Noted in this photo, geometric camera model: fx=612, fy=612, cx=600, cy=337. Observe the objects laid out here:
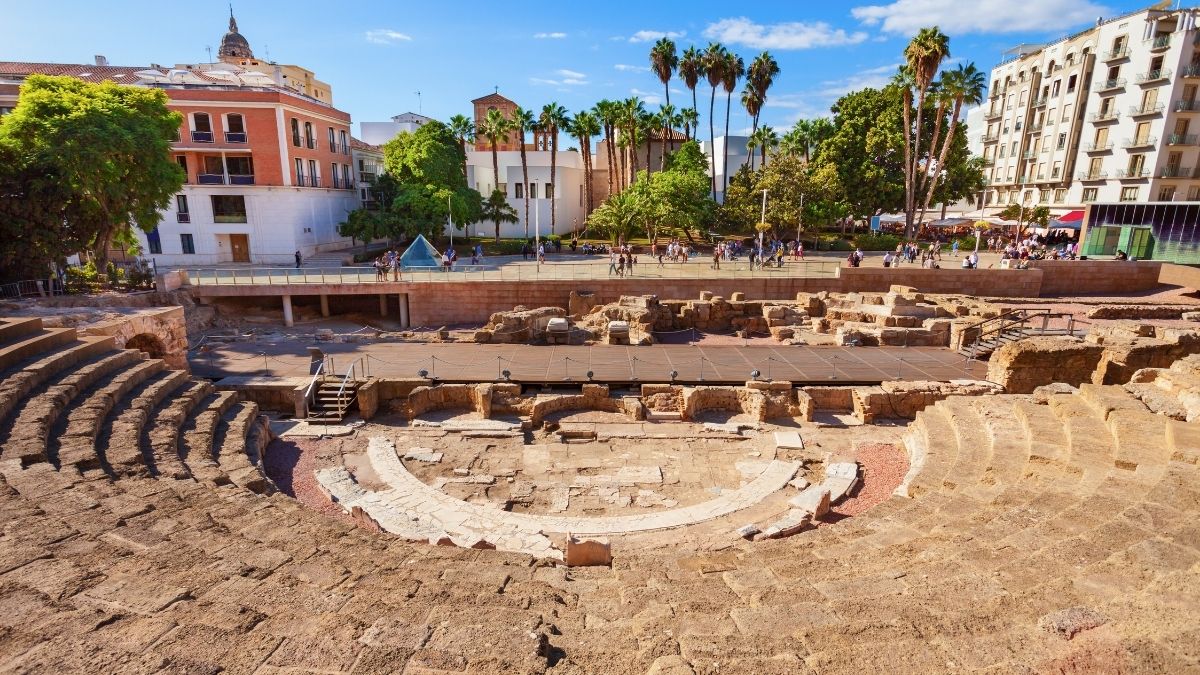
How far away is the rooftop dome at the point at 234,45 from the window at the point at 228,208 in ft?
159

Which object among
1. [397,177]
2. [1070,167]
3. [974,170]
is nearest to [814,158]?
[974,170]

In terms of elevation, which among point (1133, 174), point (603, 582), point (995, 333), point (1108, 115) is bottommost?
point (603, 582)

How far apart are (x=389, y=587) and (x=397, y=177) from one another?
1622 inches

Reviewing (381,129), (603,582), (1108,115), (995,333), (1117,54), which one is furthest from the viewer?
(381,129)

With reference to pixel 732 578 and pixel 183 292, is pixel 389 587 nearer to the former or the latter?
pixel 732 578

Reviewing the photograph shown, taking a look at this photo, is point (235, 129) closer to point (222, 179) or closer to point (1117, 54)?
point (222, 179)

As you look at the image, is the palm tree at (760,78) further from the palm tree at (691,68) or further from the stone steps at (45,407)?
the stone steps at (45,407)

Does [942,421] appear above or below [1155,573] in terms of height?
below

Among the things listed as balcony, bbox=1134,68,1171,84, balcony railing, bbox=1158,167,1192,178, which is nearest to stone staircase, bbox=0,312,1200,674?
balcony railing, bbox=1158,167,1192,178

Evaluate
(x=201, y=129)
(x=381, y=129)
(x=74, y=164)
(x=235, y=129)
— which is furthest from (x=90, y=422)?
(x=381, y=129)

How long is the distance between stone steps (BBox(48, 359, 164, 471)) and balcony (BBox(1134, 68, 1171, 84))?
58.8 metres

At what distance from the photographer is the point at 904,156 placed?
4431cm

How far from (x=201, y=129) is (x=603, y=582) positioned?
41.2 m

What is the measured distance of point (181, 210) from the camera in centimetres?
3775
